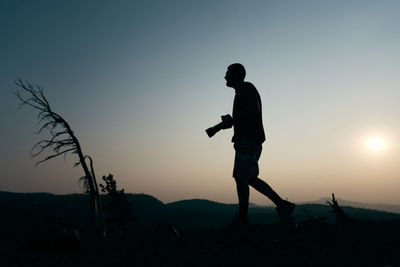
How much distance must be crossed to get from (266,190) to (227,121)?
4.59ft

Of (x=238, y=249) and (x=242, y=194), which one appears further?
(x=242, y=194)

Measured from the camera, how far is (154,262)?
306 centimetres

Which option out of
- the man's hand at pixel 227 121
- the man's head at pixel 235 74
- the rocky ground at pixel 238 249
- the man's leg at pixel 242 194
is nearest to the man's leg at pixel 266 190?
the man's leg at pixel 242 194

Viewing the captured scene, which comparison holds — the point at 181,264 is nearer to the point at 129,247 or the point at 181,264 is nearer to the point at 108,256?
the point at 108,256

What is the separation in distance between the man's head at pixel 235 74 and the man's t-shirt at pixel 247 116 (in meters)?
0.15

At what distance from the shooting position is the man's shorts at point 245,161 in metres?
5.27

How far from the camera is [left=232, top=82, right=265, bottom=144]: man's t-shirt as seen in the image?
539 cm

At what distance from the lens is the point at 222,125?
17.7 ft

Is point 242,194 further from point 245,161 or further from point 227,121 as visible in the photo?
point 227,121

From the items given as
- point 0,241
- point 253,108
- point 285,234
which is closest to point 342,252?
point 285,234

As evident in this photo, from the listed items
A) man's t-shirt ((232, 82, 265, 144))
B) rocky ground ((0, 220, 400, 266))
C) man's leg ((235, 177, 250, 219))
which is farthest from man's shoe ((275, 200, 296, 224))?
man's t-shirt ((232, 82, 265, 144))

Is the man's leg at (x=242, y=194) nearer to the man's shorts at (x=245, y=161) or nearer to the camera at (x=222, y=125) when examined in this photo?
Result: the man's shorts at (x=245, y=161)

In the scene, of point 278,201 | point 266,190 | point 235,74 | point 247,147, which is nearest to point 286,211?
point 278,201

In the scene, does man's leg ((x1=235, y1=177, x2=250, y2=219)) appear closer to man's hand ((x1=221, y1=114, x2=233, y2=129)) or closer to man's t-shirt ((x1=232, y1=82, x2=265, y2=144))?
man's t-shirt ((x1=232, y1=82, x2=265, y2=144))
